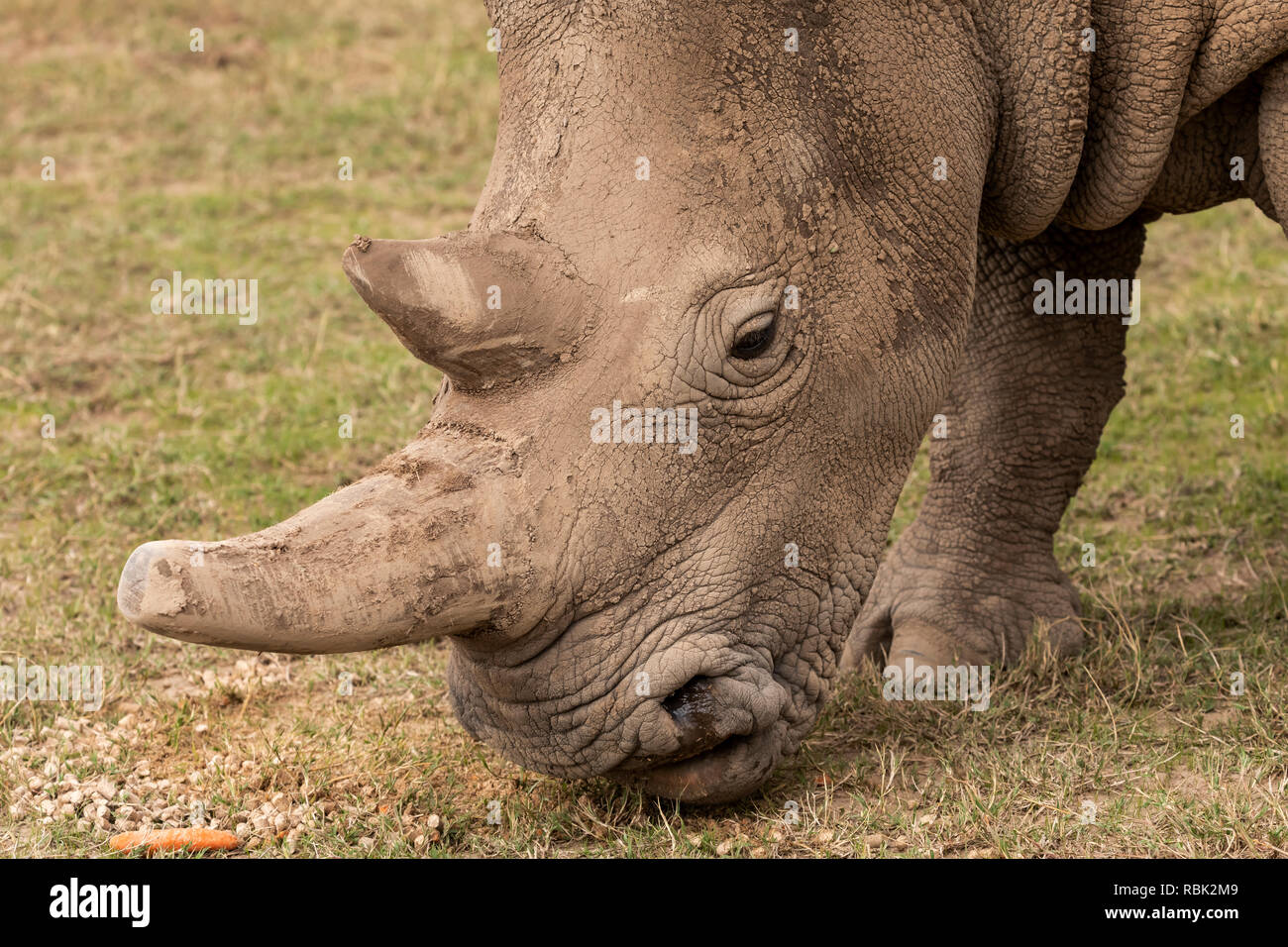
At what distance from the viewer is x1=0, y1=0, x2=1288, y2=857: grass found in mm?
4383

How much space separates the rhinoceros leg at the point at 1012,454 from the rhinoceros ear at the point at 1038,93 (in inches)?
43.6

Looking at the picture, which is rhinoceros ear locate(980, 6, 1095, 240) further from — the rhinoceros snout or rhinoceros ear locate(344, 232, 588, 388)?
the rhinoceros snout

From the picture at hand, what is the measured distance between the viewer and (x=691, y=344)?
12.4 ft

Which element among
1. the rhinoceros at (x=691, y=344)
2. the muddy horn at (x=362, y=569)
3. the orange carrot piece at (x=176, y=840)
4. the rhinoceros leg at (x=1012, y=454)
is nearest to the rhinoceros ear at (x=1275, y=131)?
the rhinoceros at (x=691, y=344)

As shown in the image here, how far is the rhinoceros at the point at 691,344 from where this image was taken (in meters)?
3.50

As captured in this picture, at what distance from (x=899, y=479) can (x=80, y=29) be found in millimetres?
9128

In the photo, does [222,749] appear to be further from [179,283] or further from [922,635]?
[179,283]

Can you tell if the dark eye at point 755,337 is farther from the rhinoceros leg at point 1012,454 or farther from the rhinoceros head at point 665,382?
the rhinoceros leg at point 1012,454

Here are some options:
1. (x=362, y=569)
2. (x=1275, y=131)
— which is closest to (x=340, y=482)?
(x=362, y=569)

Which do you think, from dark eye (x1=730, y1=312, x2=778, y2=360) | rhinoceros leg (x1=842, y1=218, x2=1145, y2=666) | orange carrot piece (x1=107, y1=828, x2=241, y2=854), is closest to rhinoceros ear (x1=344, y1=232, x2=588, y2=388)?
dark eye (x1=730, y1=312, x2=778, y2=360)

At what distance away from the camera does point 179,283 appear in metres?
8.46

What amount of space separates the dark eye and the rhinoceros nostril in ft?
2.36

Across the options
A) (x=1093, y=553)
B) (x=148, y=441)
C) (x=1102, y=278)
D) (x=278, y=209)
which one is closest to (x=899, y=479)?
(x=1102, y=278)

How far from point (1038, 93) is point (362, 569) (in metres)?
2.09
